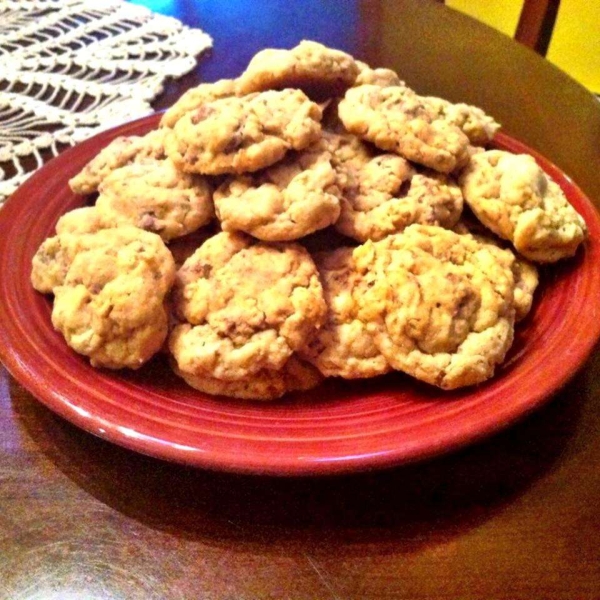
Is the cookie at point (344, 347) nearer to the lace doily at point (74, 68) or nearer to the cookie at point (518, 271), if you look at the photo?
the cookie at point (518, 271)

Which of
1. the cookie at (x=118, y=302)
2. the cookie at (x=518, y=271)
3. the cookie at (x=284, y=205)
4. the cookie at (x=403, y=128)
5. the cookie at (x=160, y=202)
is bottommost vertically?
the cookie at (x=118, y=302)

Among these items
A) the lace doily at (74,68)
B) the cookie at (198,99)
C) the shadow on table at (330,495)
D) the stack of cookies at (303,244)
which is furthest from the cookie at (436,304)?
the lace doily at (74,68)

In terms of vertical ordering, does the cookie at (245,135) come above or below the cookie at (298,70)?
below

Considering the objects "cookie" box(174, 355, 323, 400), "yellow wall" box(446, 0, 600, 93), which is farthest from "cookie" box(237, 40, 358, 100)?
"yellow wall" box(446, 0, 600, 93)

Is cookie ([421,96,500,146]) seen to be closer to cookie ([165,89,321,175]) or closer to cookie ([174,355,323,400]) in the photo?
cookie ([165,89,321,175])

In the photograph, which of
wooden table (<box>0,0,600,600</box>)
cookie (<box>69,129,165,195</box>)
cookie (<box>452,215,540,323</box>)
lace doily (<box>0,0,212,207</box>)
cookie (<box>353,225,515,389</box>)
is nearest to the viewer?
wooden table (<box>0,0,600,600</box>)

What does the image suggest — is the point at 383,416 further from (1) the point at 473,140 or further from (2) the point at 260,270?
(1) the point at 473,140

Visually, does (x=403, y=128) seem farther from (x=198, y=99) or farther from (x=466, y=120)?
(x=198, y=99)
